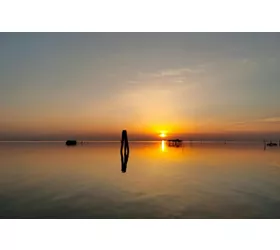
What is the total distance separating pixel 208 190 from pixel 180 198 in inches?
22.5

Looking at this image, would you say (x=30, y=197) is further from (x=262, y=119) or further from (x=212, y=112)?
(x=262, y=119)

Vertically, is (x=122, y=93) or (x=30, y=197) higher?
(x=122, y=93)

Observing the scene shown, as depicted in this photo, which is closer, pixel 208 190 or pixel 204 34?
pixel 204 34

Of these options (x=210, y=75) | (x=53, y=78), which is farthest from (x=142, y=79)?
(x=53, y=78)

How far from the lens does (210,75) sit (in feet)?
13.0
